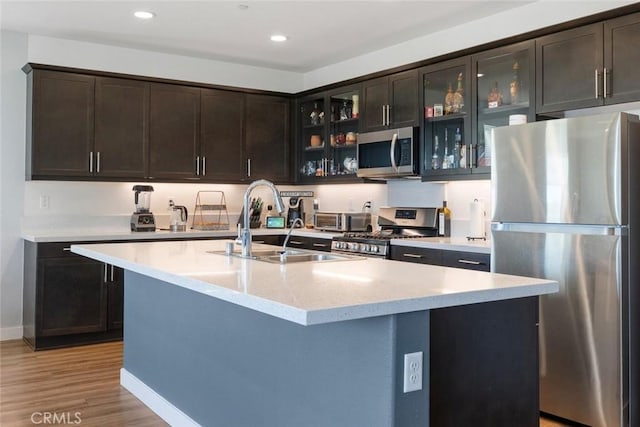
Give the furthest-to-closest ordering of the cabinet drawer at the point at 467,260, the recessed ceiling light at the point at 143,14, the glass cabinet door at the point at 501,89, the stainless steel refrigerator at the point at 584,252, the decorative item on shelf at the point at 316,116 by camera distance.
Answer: the decorative item on shelf at the point at 316,116 < the recessed ceiling light at the point at 143,14 < the glass cabinet door at the point at 501,89 < the cabinet drawer at the point at 467,260 < the stainless steel refrigerator at the point at 584,252

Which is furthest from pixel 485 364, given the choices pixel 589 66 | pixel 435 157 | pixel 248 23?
pixel 248 23

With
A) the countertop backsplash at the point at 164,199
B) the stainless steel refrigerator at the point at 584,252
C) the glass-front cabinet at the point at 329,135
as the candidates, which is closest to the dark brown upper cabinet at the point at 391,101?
the glass-front cabinet at the point at 329,135

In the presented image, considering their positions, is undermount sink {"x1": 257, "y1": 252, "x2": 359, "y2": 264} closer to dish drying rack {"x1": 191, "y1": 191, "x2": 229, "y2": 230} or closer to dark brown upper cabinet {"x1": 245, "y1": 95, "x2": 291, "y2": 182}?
dish drying rack {"x1": 191, "y1": 191, "x2": 229, "y2": 230}

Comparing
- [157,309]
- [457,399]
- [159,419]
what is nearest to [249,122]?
[157,309]

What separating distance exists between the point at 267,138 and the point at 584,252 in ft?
11.8

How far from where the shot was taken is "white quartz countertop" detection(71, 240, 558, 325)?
5.24 ft

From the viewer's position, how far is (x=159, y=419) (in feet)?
10.4

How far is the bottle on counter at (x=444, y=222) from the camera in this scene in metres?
4.75

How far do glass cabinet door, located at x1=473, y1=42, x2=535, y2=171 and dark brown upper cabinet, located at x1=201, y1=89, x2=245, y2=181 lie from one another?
245 cm

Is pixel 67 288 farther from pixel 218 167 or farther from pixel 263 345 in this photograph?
pixel 263 345

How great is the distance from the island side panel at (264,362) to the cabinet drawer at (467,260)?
1756 mm

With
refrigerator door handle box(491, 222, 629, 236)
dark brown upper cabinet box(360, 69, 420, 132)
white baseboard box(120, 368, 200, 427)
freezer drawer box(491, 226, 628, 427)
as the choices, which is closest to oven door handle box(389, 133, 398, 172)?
dark brown upper cabinet box(360, 69, 420, 132)

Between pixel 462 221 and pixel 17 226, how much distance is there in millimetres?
3689

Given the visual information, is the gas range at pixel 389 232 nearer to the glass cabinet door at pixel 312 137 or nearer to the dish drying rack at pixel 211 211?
the glass cabinet door at pixel 312 137
